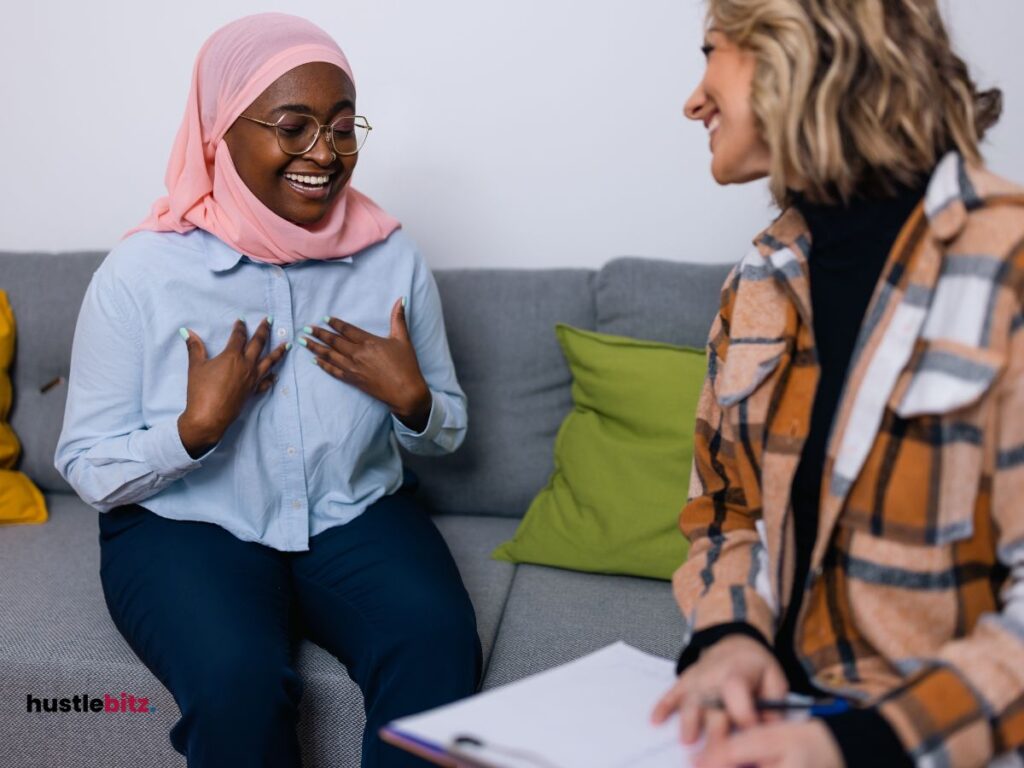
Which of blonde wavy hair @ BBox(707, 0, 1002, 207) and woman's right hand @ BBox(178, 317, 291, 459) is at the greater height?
blonde wavy hair @ BBox(707, 0, 1002, 207)

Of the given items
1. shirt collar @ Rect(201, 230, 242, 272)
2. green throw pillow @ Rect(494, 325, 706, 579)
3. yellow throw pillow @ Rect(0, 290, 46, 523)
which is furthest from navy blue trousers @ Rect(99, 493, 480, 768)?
yellow throw pillow @ Rect(0, 290, 46, 523)

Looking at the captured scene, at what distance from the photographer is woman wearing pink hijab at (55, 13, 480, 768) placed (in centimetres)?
154

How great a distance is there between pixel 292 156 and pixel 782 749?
1.20 meters

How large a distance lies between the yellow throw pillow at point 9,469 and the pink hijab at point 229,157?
28.6 inches

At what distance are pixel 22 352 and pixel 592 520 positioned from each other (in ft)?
4.33

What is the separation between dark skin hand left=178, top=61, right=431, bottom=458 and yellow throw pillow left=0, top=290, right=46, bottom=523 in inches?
30.8

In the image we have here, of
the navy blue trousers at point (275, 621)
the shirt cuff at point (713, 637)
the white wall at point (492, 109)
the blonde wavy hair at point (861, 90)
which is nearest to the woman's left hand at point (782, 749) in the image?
the shirt cuff at point (713, 637)

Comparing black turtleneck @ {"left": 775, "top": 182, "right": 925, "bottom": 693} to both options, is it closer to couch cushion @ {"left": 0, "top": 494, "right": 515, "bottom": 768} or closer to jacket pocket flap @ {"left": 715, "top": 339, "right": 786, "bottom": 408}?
jacket pocket flap @ {"left": 715, "top": 339, "right": 786, "bottom": 408}

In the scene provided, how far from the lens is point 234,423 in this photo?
168 cm

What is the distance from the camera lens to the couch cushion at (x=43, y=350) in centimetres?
226

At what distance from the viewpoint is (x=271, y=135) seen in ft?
5.43

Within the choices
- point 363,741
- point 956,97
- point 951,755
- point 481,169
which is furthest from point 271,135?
point 951,755

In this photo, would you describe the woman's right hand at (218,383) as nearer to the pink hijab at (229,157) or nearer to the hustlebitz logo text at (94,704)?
the pink hijab at (229,157)

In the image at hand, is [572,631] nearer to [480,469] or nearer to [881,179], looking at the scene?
[480,469]
